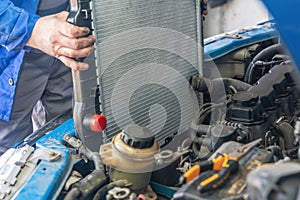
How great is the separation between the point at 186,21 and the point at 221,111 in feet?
1.31

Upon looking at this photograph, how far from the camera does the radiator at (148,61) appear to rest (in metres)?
1.43

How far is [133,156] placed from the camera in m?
1.21

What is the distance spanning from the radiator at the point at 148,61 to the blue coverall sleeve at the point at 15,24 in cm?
37

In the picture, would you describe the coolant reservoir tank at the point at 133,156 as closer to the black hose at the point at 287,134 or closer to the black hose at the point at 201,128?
the black hose at the point at 201,128

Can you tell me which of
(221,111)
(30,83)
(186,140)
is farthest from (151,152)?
Answer: (30,83)

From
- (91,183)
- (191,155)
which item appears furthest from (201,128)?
(91,183)

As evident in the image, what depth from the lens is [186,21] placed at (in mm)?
1755

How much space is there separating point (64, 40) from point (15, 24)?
375mm

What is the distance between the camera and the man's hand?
134 cm

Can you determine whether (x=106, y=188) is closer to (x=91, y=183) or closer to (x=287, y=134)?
(x=91, y=183)

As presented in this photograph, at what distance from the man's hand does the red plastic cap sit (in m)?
0.15

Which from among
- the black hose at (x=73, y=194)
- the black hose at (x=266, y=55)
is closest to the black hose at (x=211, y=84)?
the black hose at (x=266, y=55)

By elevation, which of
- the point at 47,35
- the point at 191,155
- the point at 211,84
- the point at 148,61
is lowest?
the point at 191,155

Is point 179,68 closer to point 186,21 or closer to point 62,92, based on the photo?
point 186,21
